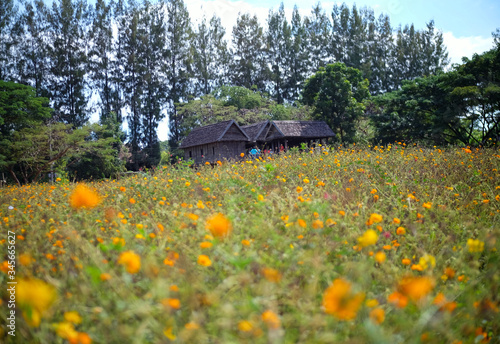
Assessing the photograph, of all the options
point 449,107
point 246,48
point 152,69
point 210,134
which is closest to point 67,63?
point 152,69

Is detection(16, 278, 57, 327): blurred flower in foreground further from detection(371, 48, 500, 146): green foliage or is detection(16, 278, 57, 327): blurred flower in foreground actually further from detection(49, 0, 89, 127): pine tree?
detection(49, 0, 89, 127): pine tree

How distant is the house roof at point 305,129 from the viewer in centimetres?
2505

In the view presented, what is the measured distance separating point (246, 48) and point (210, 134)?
17648 mm

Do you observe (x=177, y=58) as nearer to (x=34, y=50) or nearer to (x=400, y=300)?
(x=34, y=50)

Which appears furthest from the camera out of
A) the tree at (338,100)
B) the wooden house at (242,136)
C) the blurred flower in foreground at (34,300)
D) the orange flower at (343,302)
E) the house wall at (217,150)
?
the tree at (338,100)

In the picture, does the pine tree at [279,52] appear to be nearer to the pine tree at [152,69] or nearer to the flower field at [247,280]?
the pine tree at [152,69]

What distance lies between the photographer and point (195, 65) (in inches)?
1399

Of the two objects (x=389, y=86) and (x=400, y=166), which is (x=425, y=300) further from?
(x=389, y=86)

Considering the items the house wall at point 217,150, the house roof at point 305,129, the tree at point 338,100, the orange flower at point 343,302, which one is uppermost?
the tree at point 338,100

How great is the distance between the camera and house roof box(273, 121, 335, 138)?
986 inches

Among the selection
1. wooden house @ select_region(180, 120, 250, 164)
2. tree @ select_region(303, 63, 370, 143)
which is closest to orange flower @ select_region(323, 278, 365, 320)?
wooden house @ select_region(180, 120, 250, 164)

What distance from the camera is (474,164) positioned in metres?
5.54

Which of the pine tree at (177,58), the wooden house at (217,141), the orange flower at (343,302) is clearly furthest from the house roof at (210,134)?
the orange flower at (343,302)

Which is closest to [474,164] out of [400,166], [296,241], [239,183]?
[400,166]
